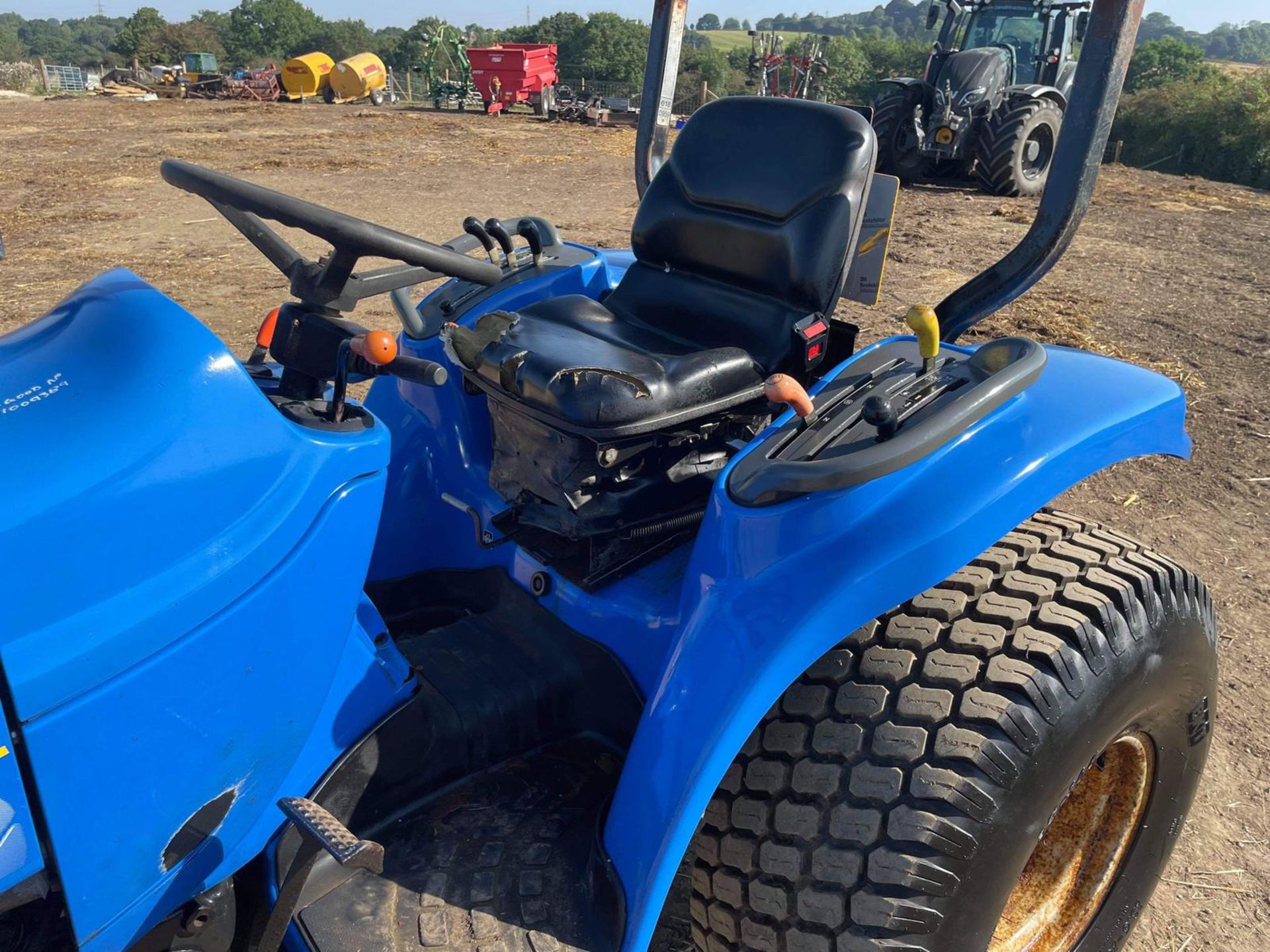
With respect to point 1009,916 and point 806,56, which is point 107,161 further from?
point 1009,916

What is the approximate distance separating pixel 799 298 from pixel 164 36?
192 ft

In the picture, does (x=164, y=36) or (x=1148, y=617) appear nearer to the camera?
(x=1148, y=617)

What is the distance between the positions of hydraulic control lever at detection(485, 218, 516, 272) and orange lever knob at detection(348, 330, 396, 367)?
1061mm

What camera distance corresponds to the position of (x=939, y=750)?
1306 mm

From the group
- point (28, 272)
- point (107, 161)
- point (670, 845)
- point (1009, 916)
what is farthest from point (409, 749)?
point (107, 161)

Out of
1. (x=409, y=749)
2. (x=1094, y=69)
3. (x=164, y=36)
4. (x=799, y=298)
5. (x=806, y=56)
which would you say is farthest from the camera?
(x=164, y=36)

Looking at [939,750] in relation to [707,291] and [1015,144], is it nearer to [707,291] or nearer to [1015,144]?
[707,291]

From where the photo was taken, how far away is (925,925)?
1303 mm

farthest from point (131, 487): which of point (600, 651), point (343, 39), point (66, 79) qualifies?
point (343, 39)

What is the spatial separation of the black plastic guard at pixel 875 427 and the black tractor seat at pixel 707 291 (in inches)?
11.6

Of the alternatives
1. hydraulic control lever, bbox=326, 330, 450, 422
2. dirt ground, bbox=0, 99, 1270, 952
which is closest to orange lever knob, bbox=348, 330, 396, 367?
hydraulic control lever, bbox=326, 330, 450, 422

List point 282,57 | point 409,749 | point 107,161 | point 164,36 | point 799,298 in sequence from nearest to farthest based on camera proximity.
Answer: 1. point 409,749
2. point 799,298
3. point 107,161
4. point 164,36
5. point 282,57

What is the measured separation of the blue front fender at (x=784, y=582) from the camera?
4.21 feet

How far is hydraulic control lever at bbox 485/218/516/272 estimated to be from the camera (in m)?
2.33
